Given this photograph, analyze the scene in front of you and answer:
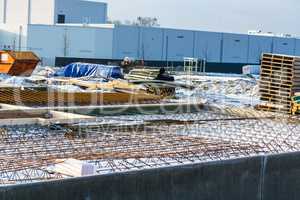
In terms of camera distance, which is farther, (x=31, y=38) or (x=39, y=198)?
(x=31, y=38)

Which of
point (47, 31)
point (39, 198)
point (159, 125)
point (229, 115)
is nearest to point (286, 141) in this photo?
point (159, 125)

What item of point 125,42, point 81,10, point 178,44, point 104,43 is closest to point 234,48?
point 178,44

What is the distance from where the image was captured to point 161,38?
158ft

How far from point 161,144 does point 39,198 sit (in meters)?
3.95

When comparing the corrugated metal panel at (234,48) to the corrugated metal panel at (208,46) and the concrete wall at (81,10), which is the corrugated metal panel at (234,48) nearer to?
the corrugated metal panel at (208,46)

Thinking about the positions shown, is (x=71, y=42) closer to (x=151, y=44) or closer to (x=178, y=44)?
(x=151, y=44)

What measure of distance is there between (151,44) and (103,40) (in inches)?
182

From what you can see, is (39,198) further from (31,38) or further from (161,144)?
(31,38)

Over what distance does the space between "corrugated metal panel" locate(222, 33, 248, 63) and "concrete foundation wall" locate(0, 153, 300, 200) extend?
4438 centimetres

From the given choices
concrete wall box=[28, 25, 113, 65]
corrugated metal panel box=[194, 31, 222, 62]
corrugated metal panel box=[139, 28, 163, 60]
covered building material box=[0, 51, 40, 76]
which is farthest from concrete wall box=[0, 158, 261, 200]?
corrugated metal panel box=[194, 31, 222, 62]

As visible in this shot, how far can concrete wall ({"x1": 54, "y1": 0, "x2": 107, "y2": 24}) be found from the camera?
55250mm

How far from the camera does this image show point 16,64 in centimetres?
2347

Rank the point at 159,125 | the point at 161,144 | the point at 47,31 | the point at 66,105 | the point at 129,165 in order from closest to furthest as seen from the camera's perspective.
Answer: the point at 129,165, the point at 161,144, the point at 159,125, the point at 66,105, the point at 47,31

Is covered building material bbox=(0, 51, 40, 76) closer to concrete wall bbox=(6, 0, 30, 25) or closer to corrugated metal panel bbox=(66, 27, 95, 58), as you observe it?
corrugated metal panel bbox=(66, 27, 95, 58)
